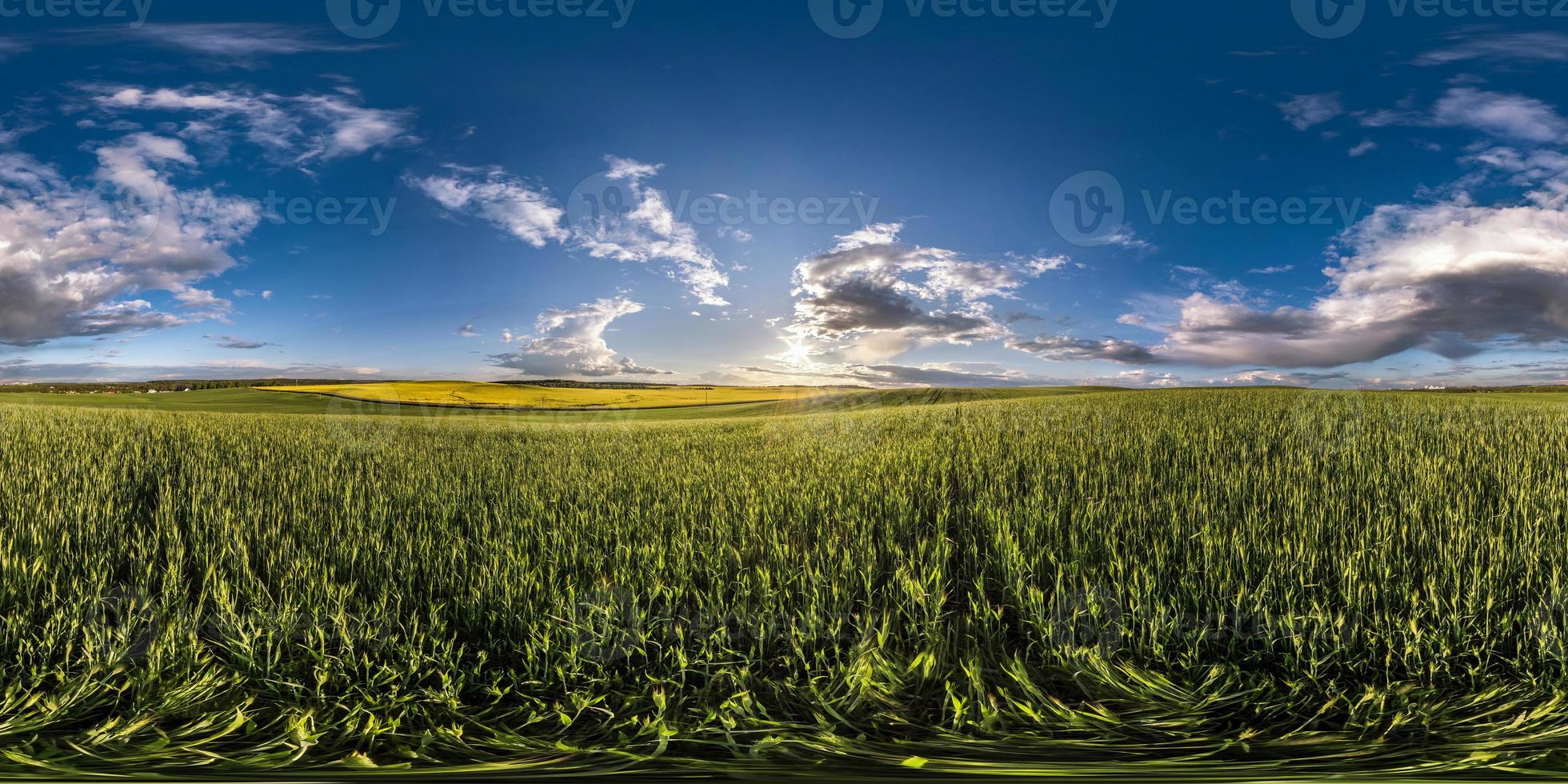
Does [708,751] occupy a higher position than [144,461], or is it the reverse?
[144,461]

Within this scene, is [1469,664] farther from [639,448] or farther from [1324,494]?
[639,448]

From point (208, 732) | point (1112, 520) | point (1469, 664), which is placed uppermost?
point (1112, 520)

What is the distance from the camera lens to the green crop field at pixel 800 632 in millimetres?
2232

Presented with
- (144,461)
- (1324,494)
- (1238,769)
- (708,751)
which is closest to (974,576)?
(1238,769)

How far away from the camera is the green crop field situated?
223 centimetres

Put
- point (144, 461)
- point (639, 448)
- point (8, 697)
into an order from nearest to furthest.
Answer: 1. point (8, 697)
2. point (144, 461)
3. point (639, 448)

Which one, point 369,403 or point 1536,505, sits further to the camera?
point 369,403

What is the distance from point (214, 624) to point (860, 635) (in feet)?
10.1

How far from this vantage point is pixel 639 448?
842 centimetres

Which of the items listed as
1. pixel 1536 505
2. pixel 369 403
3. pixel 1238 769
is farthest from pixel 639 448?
pixel 369 403

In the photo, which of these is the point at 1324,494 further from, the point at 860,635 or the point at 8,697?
the point at 8,697

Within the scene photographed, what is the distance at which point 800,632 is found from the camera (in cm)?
262

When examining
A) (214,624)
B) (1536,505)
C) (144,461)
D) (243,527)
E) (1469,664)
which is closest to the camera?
(1469,664)

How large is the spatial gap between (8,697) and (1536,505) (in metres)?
8.76
